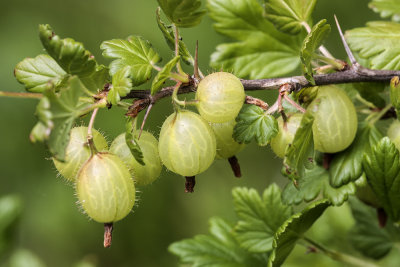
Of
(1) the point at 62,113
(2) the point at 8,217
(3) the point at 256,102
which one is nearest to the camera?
(1) the point at 62,113

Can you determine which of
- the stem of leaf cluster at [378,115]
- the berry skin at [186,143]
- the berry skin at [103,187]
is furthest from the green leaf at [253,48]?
the berry skin at [103,187]

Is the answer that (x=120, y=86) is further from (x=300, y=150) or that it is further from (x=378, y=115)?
(x=378, y=115)

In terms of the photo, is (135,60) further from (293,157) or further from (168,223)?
(168,223)

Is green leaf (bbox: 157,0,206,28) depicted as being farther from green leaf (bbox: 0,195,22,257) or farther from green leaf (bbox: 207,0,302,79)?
green leaf (bbox: 0,195,22,257)

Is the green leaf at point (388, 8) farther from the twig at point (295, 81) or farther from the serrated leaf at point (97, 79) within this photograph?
the serrated leaf at point (97, 79)

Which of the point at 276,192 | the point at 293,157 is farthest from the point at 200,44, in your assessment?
the point at 293,157

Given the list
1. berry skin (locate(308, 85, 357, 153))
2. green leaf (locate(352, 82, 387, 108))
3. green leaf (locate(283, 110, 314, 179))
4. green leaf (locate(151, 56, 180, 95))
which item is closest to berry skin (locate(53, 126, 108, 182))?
green leaf (locate(151, 56, 180, 95))

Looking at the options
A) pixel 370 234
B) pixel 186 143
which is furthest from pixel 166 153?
pixel 370 234
